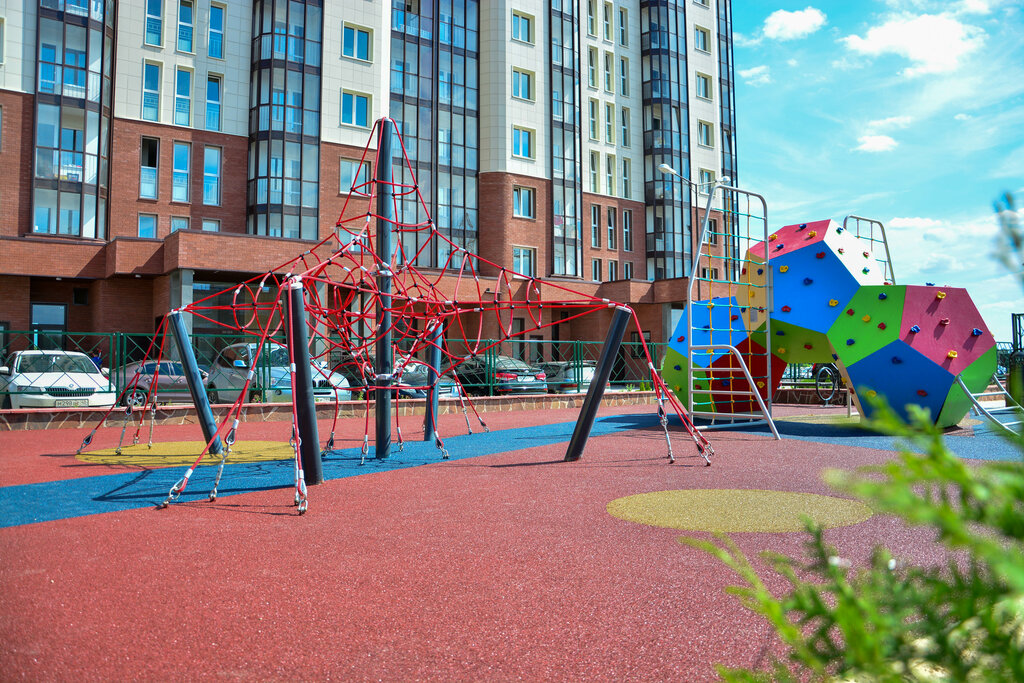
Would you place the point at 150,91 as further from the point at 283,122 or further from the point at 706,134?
the point at 706,134

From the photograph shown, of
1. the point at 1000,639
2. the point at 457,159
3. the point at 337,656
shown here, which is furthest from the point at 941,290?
the point at 457,159

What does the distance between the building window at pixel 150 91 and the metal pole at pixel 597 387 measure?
26.5 metres

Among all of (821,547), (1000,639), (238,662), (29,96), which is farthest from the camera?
(29,96)

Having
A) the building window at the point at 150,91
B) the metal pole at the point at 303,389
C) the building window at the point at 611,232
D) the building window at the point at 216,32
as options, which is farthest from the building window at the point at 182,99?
the metal pole at the point at 303,389

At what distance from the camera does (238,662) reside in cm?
307

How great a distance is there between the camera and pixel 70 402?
14219mm

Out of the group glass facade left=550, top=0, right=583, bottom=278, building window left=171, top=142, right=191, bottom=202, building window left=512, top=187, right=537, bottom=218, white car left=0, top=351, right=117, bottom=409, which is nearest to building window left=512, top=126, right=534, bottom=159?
glass facade left=550, top=0, right=583, bottom=278

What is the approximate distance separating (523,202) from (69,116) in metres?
20.2

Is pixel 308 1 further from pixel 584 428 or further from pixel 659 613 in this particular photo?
pixel 659 613

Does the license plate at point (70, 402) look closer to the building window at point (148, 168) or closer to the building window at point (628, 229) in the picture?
the building window at point (148, 168)

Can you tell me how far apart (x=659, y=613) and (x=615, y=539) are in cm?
156

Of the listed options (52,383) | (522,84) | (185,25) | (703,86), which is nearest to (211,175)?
(185,25)

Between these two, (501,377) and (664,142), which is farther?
(664,142)

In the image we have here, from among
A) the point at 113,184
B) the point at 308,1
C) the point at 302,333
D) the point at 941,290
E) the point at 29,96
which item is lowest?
the point at 302,333
